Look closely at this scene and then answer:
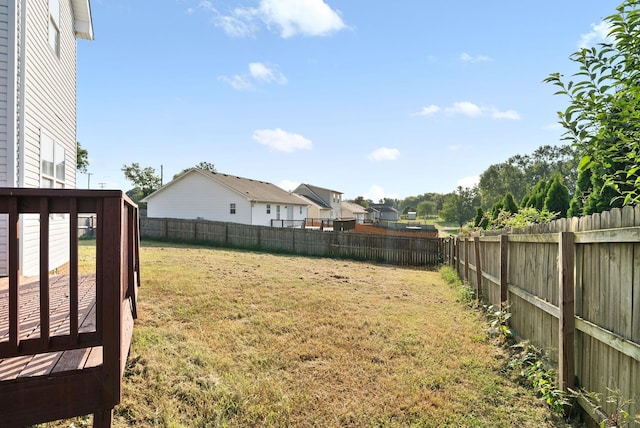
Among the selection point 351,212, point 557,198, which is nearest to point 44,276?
point 557,198

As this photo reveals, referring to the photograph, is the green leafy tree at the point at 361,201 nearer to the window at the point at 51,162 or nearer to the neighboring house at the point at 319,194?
the neighboring house at the point at 319,194

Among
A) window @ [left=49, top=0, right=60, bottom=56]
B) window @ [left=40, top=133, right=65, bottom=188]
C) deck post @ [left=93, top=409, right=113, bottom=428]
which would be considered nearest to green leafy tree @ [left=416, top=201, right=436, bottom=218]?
window @ [left=40, top=133, right=65, bottom=188]

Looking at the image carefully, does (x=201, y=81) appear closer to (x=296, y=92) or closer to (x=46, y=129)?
(x=296, y=92)

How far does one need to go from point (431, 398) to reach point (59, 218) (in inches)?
308

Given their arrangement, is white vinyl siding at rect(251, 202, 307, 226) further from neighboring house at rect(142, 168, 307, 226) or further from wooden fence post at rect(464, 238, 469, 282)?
wooden fence post at rect(464, 238, 469, 282)

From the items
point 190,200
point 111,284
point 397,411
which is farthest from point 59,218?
point 190,200

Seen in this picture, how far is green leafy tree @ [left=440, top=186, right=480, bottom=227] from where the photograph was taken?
56.6 meters

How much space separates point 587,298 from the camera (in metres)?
2.61

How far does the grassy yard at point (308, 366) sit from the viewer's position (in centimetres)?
285

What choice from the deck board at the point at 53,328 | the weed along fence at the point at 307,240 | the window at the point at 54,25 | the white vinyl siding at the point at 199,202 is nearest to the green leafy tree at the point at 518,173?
the weed along fence at the point at 307,240

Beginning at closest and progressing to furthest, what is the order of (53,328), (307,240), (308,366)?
1. (53,328)
2. (308,366)
3. (307,240)

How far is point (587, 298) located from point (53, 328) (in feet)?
13.6

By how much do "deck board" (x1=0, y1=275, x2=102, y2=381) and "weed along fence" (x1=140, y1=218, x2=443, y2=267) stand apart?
13.3 metres

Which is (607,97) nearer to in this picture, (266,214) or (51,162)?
(51,162)
